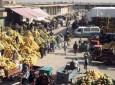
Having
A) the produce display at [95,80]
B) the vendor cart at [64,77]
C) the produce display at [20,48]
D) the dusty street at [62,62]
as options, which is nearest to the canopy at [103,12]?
the dusty street at [62,62]

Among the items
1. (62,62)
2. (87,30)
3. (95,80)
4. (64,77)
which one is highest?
(87,30)

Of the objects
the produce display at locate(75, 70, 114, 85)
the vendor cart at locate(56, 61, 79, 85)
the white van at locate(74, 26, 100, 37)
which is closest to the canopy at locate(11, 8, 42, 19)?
the white van at locate(74, 26, 100, 37)

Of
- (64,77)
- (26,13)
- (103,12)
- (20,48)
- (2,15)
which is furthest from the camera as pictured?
(103,12)

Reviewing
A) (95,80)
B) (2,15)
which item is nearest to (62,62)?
(95,80)

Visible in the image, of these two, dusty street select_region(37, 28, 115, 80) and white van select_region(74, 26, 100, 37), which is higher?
white van select_region(74, 26, 100, 37)

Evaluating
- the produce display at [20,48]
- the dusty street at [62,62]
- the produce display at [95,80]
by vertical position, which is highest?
the produce display at [20,48]

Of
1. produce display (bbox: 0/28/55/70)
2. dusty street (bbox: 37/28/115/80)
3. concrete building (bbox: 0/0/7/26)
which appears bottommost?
dusty street (bbox: 37/28/115/80)

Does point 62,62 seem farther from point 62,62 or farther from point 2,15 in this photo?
point 2,15

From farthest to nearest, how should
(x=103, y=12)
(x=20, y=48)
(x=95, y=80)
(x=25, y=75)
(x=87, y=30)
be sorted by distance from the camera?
(x=103, y=12)
(x=87, y=30)
(x=20, y=48)
(x=25, y=75)
(x=95, y=80)

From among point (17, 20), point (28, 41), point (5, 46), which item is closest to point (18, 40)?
point (28, 41)

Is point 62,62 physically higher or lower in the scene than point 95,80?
lower

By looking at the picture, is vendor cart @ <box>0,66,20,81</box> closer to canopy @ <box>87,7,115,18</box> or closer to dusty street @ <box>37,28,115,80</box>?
dusty street @ <box>37,28,115,80</box>

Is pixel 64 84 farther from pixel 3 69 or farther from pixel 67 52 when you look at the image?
pixel 67 52

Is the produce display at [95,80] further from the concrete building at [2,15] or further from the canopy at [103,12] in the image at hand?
the canopy at [103,12]
